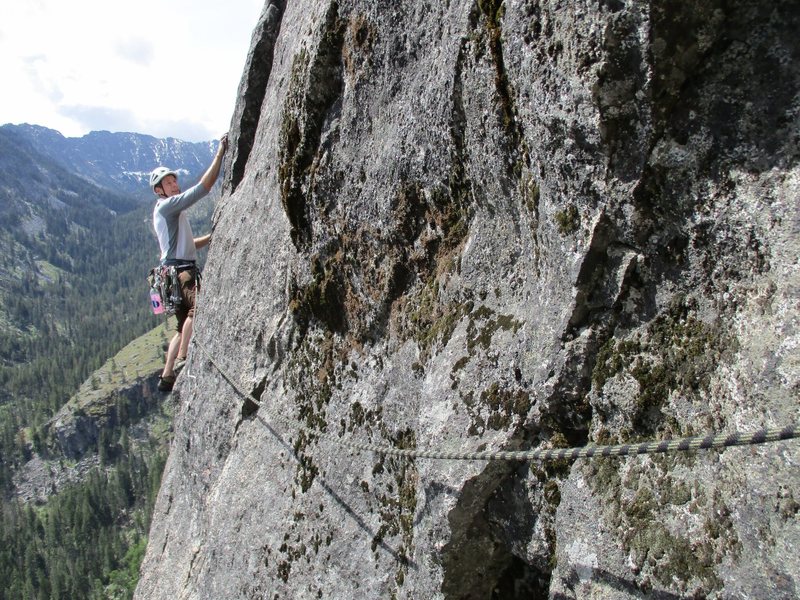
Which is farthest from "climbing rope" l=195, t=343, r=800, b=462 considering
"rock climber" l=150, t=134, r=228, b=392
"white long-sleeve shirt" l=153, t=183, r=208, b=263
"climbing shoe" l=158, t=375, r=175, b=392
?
"climbing shoe" l=158, t=375, r=175, b=392

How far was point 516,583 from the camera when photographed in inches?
245

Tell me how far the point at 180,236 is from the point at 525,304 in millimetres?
→ 10314

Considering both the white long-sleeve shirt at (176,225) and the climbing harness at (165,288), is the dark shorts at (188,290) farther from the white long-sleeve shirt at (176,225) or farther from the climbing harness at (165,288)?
the white long-sleeve shirt at (176,225)

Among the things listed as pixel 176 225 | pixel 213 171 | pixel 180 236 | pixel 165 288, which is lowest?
pixel 165 288

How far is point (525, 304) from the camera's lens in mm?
6059

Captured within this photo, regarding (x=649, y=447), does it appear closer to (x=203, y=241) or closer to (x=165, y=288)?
(x=165, y=288)

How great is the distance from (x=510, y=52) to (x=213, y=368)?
932 centimetres

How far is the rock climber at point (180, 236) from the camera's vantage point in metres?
13.4

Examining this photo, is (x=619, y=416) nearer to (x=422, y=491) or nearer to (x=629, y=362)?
(x=629, y=362)

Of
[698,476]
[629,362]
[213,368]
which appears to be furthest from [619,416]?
[213,368]

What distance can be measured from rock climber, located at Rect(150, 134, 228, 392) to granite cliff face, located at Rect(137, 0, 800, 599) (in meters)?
3.66

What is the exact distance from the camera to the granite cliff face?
13.6 ft

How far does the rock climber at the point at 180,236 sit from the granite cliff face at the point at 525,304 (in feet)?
12.0

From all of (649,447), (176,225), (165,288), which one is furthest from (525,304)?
(165,288)
